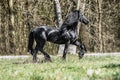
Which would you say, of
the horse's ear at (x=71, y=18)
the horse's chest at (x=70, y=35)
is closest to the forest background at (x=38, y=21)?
the horse's chest at (x=70, y=35)

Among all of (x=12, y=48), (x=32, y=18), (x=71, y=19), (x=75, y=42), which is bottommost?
(x=12, y=48)

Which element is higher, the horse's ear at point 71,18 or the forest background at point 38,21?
the horse's ear at point 71,18

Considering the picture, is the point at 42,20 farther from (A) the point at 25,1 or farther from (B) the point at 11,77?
(B) the point at 11,77

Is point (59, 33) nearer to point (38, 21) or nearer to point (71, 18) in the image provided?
point (71, 18)

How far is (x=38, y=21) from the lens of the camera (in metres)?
34.1

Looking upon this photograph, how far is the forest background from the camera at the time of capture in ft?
111

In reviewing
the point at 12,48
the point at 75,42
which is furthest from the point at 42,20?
the point at 75,42

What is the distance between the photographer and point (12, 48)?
111 feet

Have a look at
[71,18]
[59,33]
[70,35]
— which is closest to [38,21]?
[70,35]

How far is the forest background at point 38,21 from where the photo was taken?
33.8 m

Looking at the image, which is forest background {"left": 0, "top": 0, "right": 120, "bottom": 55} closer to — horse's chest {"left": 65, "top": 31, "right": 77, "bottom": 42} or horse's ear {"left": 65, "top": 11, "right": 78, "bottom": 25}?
horse's chest {"left": 65, "top": 31, "right": 77, "bottom": 42}

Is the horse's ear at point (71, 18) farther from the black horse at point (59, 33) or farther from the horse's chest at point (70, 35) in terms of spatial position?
the horse's chest at point (70, 35)

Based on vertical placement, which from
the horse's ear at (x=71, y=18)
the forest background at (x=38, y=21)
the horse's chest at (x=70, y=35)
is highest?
the horse's ear at (x=71, y=18)

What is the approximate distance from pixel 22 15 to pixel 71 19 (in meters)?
17.7
